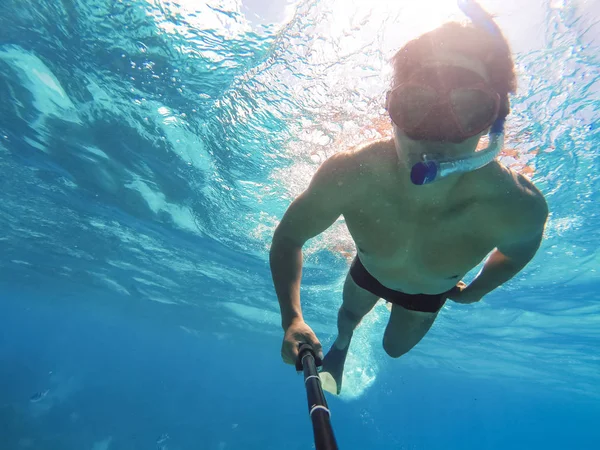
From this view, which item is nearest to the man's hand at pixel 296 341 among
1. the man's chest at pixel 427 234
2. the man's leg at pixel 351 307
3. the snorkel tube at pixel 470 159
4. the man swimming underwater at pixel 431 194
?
the man swimming underwater at pixel 431 194

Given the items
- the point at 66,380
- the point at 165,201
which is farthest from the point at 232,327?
the point at 165,201

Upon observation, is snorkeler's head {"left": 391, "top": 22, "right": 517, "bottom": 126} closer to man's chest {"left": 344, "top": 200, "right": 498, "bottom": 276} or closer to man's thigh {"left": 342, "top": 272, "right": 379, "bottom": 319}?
man's chest {"left": 344, "top": 200, "right": 498, "bottom": 276}

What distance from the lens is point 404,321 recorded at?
5449mm

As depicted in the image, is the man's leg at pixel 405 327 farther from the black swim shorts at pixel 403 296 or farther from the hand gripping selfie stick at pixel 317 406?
the hand gripping selfie stick at pixel 317 406

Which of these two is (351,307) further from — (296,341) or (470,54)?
(470,54)

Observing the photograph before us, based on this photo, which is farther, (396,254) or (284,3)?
(284,3)

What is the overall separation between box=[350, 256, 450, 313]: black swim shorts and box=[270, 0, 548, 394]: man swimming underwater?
0.7 inches

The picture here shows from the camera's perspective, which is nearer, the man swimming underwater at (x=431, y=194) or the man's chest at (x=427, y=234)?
the man swimming underwater at (x=431, y=194)

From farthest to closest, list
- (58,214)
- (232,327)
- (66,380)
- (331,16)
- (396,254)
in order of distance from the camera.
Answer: (66,380)
(232,327)
(58,214)
(331,16)
(396,254)

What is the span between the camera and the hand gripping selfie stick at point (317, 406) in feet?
4.27

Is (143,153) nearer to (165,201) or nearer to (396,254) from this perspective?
(165,201)

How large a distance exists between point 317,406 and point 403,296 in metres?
3.39

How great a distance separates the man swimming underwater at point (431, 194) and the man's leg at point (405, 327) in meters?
0.52

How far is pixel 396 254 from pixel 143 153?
11541 millimetres
